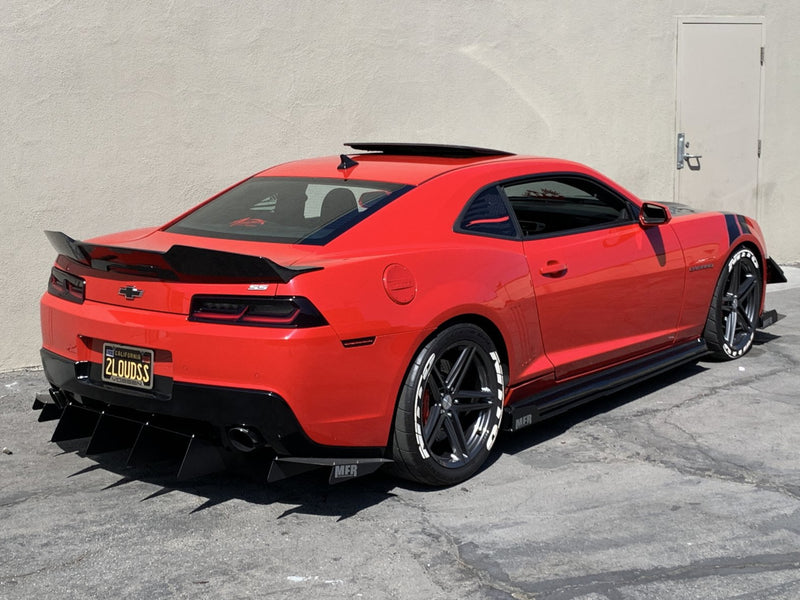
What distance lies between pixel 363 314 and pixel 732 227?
3.49 metres

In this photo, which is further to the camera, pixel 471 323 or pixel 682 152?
pixel 682 152

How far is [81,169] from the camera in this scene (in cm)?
721

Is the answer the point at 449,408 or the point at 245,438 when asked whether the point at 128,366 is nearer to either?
the point at 245,438

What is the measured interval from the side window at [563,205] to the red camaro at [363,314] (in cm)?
1

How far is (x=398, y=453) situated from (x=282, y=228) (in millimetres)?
1124

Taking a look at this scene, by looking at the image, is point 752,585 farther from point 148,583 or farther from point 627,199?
point 627,199

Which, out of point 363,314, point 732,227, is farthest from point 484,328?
point 732,227

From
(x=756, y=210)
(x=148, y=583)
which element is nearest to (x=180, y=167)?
(x=148, y=583)

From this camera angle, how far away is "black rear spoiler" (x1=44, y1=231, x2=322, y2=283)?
4000 mm

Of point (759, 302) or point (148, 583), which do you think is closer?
point (148, 583)

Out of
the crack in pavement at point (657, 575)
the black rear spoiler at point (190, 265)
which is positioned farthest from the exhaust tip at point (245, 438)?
the crack in pavement at point (657, 575)

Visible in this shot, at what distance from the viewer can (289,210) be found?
16.1 ft

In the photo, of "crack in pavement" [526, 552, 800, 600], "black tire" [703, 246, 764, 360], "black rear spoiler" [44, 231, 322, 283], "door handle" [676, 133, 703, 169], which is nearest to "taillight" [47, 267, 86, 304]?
"black rear spoiler" [44, 231, 322, 283]

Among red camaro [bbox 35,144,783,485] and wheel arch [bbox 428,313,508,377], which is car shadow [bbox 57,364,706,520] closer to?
red camaro [bbox 35,144,783,485]
